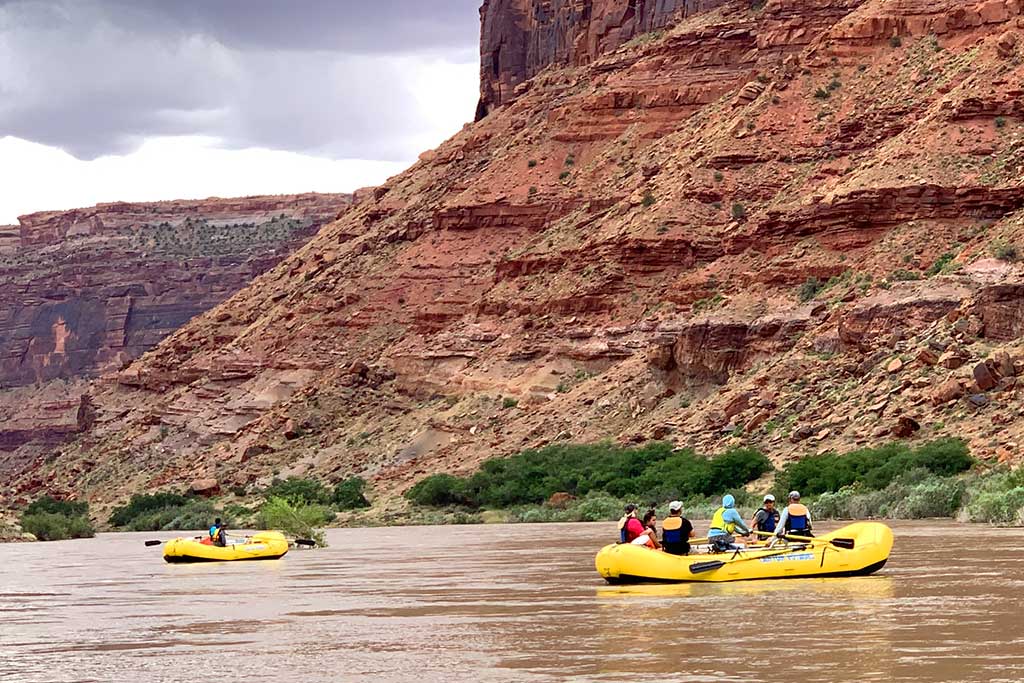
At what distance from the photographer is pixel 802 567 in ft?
90.6

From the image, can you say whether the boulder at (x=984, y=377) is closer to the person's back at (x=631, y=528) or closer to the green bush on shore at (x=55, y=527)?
the person's back at (x=631, y=528)

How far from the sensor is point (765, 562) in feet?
90.8

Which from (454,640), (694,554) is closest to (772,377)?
(694,554)

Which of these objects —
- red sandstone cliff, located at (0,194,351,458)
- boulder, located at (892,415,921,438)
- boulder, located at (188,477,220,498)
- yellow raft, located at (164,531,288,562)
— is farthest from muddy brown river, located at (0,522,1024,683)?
red sandstone cliff, located at (0,194,351,458)

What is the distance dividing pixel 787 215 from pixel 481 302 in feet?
59.4

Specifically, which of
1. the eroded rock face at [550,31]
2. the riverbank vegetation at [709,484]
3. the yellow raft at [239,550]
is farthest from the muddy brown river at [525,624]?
the eroded rock face at [550,31]

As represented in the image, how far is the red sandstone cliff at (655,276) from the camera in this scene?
63781mm

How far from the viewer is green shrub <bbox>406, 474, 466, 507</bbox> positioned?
229 ft

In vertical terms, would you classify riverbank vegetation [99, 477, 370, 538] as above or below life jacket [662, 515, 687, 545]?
below

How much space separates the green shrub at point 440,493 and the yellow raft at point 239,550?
28.2m

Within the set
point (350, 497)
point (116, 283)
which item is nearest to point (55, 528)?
point (350, 497)

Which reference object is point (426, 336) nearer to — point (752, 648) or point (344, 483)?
point (344, 483)

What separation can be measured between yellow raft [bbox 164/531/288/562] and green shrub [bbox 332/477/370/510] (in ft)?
103

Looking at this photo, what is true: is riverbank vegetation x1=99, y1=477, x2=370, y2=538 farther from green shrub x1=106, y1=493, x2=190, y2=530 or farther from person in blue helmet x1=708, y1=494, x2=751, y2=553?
person in blue helmet x1=708, y1=494, x2=751, y2=553
